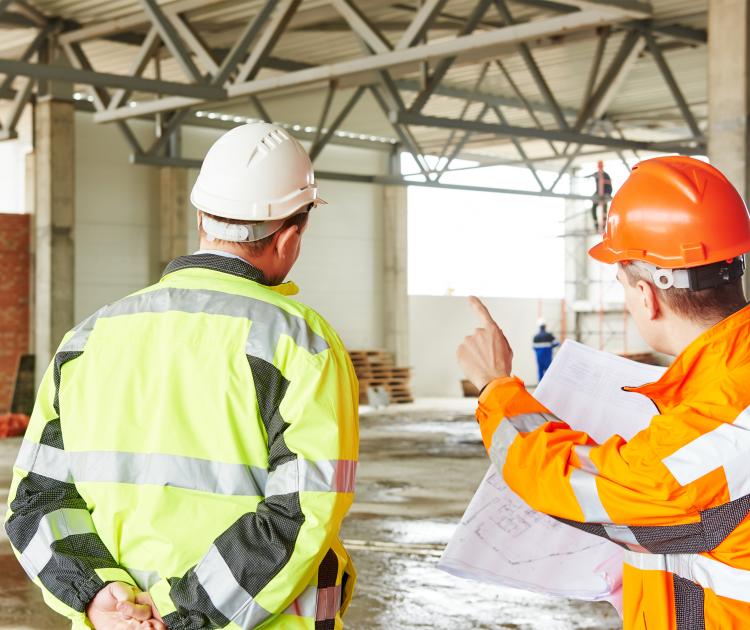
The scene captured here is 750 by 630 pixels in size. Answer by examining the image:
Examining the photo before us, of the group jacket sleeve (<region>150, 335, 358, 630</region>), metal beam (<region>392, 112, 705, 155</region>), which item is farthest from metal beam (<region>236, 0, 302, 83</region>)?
jacket sleeve (<region>150, 335, 358, 630</region>)

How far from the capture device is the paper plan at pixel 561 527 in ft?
8.05

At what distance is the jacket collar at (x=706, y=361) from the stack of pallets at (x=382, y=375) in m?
20.5

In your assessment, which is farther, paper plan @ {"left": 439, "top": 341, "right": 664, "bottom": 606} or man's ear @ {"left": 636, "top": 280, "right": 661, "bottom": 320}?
paper plan @ {"left": 439, "top": 341, "right": 664, "bottom": 606}

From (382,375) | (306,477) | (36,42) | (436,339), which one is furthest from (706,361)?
(436,339)

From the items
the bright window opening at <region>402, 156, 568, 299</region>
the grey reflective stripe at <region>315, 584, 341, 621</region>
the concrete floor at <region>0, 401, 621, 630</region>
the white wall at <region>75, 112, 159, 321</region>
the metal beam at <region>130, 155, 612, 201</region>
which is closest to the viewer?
the grey reflective stripe at <region>315, 584, 341, 621</region>

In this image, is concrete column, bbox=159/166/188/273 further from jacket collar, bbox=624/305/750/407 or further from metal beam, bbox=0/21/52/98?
jacket collar, bbox=624/305/750/407

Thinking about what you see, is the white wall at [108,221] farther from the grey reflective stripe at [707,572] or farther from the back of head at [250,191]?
the grey reflective stripe at [707,572]

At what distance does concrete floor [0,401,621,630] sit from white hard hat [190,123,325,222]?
13.5 feet

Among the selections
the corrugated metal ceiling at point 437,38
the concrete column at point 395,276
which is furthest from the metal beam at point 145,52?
the concrete column at point 395,276

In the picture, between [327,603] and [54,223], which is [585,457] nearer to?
[327,603]

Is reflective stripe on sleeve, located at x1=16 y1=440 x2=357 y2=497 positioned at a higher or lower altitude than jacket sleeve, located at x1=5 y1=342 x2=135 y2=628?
higher

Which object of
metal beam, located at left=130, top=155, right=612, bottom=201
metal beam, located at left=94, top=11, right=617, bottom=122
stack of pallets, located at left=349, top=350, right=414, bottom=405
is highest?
metal beam, located at left=94, top=11, right=617, bottom=122

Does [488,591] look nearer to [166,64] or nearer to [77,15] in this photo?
[77,15]

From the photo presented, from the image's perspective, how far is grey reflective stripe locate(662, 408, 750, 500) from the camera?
1.89 meters
